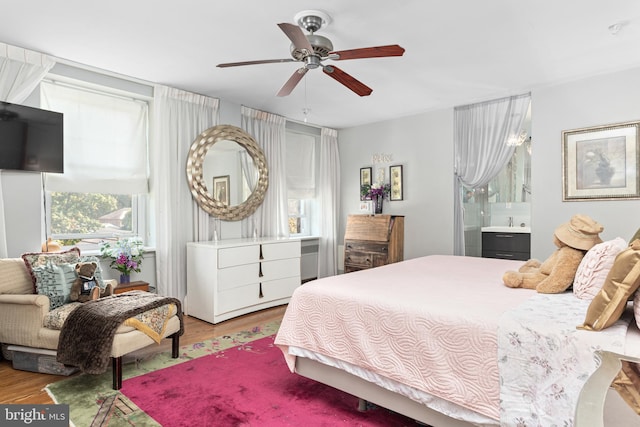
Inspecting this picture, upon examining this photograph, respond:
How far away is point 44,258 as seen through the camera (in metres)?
2.96

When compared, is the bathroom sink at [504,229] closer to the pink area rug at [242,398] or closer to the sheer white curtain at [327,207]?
the sheer white curtain at [327,207]

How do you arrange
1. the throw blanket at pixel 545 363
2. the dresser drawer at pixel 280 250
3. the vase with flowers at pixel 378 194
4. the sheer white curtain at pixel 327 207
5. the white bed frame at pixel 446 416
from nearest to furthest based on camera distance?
the white bed frame at pixel 446 416 → the throw blanket at pixel 545 363 → the dresser drawer at pixel 280 250 → the vase with flowers at pixel 378 194 → the sheer white curtain at pixel 327 207

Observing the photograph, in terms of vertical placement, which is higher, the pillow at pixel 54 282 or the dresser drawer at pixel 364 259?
the pillow at pixel 54 282

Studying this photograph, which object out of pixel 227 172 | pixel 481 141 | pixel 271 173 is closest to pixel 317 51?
pixel 227 172

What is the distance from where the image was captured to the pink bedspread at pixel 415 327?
1657 millimetres

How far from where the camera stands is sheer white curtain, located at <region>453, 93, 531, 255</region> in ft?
14.8

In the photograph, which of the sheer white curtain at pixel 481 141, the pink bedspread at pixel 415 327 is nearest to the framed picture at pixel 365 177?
the sheer white curtain at pixel 481 141

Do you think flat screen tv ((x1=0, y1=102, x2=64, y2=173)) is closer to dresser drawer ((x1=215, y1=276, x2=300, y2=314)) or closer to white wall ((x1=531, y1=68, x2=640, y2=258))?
dresser drawer ((x1=215, y1=276, x2=300, y2=314))

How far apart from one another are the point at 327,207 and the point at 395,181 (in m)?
1.22

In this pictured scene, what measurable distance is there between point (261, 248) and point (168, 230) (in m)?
1.07

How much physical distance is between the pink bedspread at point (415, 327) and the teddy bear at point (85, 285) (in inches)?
65.4

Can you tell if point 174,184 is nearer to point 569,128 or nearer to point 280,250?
point 280,250

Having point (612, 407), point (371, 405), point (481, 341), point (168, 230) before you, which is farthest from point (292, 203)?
point (612, 407)

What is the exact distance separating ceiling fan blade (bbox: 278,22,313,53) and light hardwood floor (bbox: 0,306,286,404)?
2.69 metres
